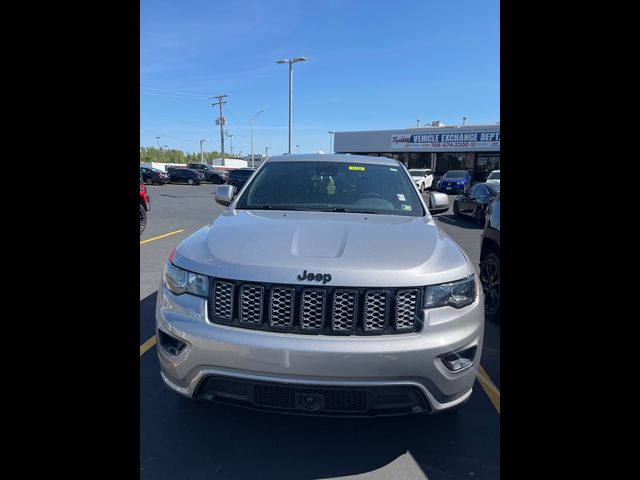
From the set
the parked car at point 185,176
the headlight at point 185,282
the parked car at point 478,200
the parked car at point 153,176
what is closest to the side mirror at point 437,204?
the headlight at point 185,282

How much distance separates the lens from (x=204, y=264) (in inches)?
81.8


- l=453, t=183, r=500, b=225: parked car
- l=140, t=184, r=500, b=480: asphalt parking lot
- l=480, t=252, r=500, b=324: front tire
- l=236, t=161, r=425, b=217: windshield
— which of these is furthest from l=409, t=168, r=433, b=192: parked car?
l=140, t=184, r=500, b=480: asphalt parking lot

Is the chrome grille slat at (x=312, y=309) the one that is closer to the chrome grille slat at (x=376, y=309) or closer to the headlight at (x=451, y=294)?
the chrome grille slat at (x=376, y=309)

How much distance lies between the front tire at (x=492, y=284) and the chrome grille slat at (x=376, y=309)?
2.62 metres

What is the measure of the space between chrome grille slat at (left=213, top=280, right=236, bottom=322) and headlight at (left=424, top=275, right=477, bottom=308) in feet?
3.35

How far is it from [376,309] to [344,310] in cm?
16

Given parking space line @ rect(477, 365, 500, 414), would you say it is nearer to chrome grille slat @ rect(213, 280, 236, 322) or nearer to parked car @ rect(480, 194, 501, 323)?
parked car @ rect(480, 194, 501, 323)

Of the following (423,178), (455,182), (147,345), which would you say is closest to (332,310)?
(147,345)

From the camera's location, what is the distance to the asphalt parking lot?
6.61ft

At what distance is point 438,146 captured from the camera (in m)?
34.9

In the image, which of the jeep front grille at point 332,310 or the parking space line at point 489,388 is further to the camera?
the parking space line at point 489,388

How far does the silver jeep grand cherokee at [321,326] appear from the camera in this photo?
1.82 meters

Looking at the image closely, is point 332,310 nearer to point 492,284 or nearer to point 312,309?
point 312,309
